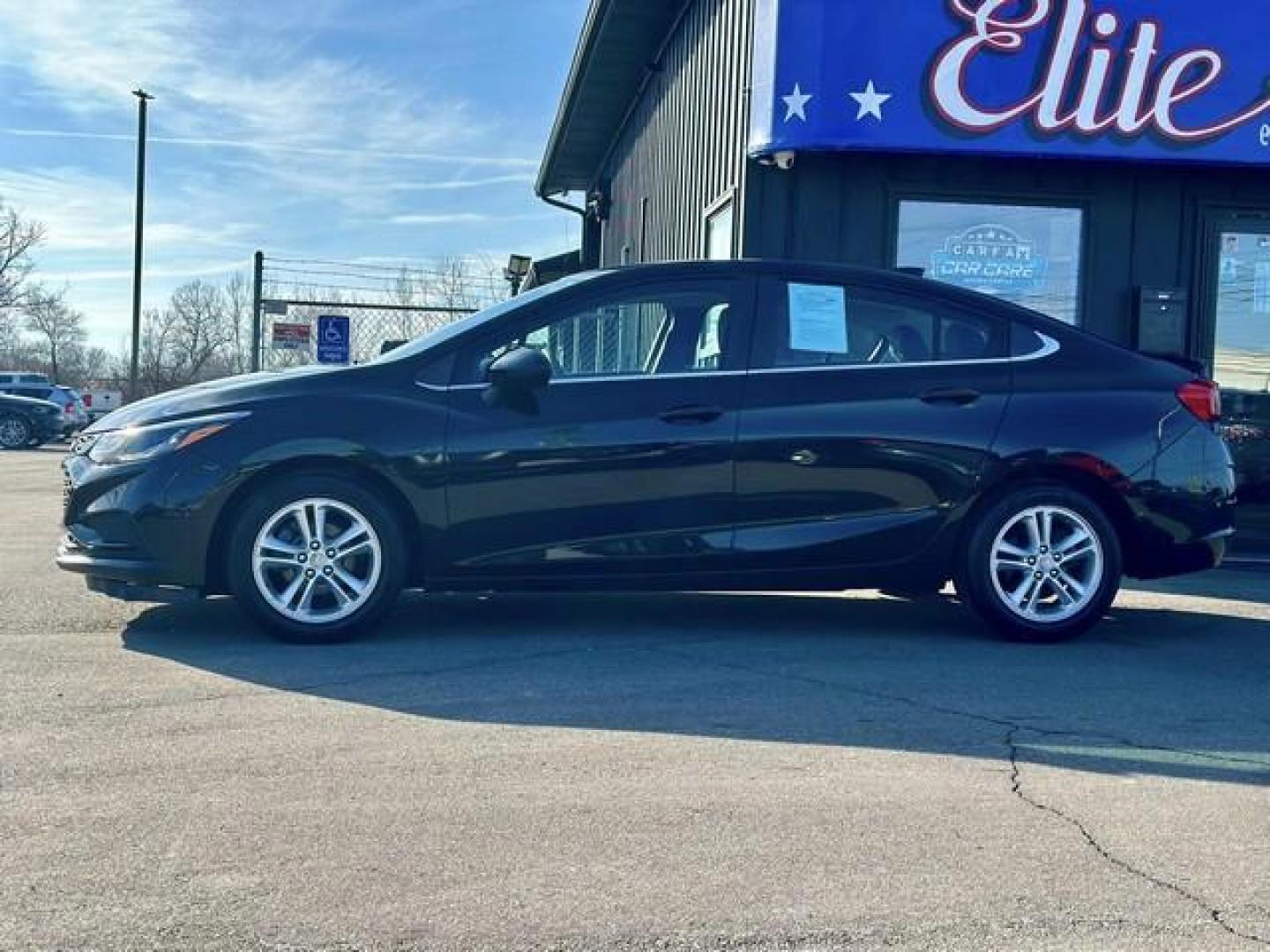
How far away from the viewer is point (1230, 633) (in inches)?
248

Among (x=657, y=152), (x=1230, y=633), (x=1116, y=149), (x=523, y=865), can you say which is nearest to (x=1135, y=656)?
(x=1230, y=633)

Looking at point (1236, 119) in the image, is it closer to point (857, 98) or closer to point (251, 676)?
point (857, 98)

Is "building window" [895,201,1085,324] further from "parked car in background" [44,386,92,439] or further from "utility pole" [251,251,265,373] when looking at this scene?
"parked car in background" [44,386,92,439]

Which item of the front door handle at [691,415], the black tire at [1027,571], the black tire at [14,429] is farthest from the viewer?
the black tire at [14,429]

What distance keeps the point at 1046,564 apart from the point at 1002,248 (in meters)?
4.45

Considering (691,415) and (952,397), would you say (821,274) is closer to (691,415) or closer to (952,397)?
(952,397)

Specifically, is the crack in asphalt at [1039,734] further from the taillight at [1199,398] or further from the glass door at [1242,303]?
the glass door at [1242,303]

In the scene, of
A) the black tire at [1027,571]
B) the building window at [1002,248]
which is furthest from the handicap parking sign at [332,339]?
the black tire at [1027,571]

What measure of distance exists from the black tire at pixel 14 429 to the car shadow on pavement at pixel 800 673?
22.1 m

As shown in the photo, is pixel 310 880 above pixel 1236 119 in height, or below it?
below

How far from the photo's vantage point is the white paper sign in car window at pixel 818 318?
19.4 ft

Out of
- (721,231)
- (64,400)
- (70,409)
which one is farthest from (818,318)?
(64,400)

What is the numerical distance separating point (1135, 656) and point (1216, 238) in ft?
17.0

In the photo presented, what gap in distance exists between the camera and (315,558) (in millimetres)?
5441
